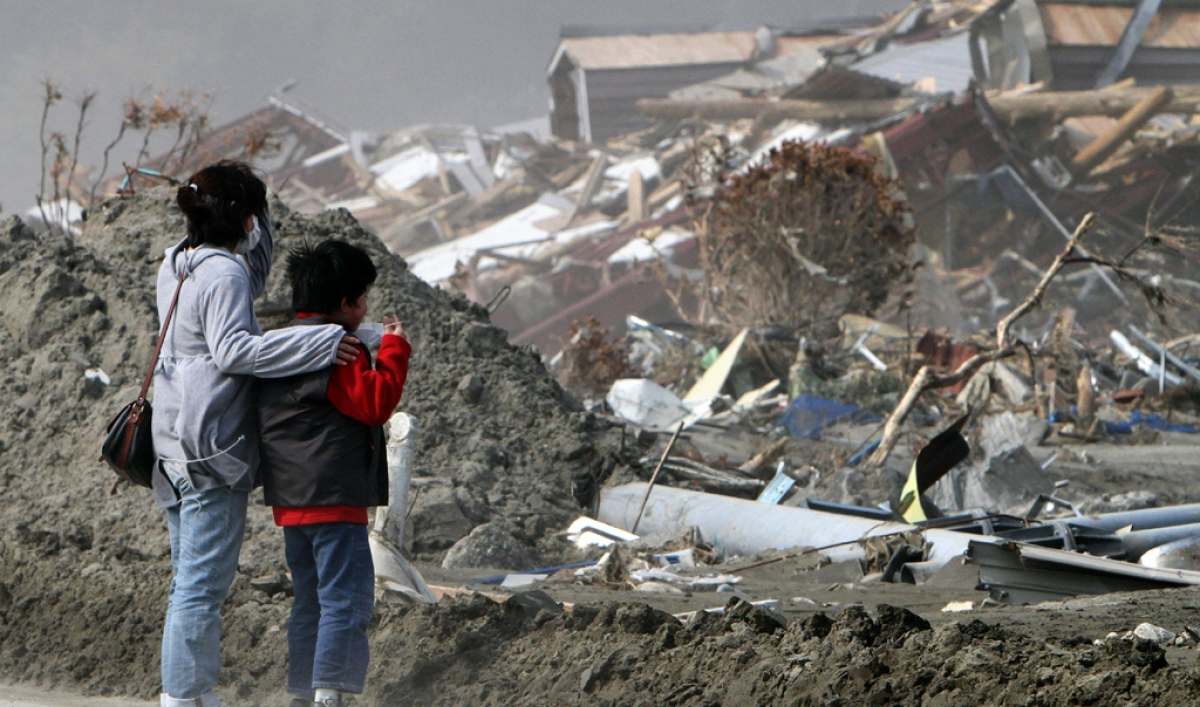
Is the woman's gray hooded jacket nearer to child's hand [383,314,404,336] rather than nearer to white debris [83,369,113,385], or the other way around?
child's hand [383,314,404,336]

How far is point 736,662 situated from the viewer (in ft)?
10.4

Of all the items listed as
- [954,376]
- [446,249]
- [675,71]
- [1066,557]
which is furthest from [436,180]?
[1066,557]

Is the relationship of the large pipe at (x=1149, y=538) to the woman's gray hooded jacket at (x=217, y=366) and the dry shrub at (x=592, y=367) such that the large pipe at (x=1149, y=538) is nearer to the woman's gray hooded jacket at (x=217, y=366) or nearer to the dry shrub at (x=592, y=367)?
the woman's gray hooded jacket at (x=217, y=366)

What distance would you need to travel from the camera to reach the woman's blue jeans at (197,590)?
10.6 ft

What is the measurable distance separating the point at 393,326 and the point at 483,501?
157 inches

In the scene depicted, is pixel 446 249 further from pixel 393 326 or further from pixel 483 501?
pixel 393 326

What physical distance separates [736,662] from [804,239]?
11.8 m

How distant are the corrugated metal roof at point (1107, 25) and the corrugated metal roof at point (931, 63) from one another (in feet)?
7.81

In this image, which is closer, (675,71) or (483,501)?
(483,501)

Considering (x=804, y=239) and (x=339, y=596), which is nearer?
(x=339, y=596)

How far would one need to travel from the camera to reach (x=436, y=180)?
1409 inches

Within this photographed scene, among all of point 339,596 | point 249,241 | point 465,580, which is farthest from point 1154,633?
point 465,580

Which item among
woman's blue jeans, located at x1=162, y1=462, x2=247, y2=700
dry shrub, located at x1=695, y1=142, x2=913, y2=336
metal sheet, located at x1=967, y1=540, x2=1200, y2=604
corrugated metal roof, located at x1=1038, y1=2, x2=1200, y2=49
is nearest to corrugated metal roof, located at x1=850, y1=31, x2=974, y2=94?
corrugated metal roof, located at x1=1038, y1=2, x2=1200, y2=49

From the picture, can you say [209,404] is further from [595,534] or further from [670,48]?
[670,48]
